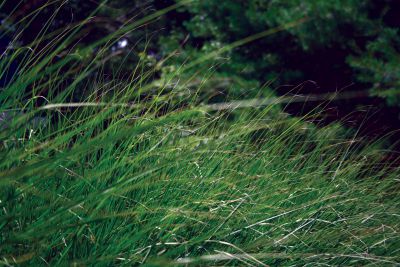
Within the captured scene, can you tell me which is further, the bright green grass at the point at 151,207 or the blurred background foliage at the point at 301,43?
the blurred background foliage at the point at 301,43

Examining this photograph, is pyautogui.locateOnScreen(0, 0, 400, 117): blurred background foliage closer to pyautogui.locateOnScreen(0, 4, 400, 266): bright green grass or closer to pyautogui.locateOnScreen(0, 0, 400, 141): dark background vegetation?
pyautogui.locateOnScreen(0, 0, 400, 141): dark background vegetation

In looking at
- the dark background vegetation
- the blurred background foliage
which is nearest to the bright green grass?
the blurred background foliage

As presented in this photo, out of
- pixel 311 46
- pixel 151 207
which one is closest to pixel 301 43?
pixel 311 46

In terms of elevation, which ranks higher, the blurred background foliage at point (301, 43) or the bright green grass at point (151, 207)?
the bright green grass at point (151, 207)

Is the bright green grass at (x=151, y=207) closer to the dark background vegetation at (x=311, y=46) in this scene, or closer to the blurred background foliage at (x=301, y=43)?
the blurred background foliage at (x=301, y=43)

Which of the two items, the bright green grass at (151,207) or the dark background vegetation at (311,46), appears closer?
the bright green grass at (151,207)

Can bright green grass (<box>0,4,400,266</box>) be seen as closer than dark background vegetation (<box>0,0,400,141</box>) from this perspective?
Yes

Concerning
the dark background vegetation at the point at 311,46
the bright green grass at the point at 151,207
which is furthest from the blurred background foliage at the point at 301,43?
the bright green grass at the point at 151,207

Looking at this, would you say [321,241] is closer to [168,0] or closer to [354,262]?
[354,262]

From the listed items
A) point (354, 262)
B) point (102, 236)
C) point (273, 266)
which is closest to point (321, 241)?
point (354, 262)

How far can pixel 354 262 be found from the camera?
8.78ft

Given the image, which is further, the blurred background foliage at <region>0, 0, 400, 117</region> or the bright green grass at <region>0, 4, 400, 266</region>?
the blurred background foliage at <region>0, 0, 400, 117</region>

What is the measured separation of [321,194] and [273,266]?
74 centimetres

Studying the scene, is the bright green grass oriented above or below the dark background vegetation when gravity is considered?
above
